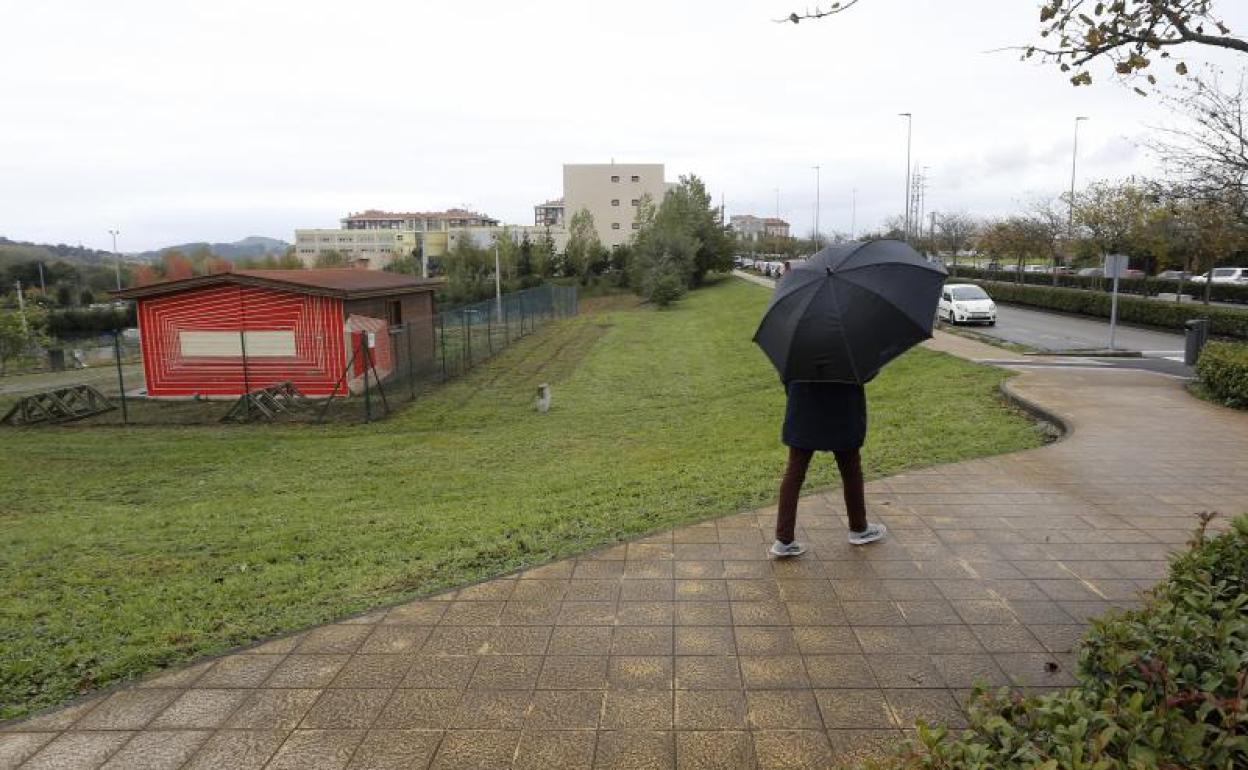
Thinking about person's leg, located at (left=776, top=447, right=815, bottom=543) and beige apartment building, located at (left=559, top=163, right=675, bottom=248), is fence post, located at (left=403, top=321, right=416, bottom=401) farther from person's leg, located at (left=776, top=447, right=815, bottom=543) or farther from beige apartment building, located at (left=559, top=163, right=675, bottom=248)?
beige apartment building, located at (left=559, top=163, right=675, bottom=248)

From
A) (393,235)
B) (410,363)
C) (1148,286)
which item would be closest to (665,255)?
(1148,286)

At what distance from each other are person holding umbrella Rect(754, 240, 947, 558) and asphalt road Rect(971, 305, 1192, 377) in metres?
12.0

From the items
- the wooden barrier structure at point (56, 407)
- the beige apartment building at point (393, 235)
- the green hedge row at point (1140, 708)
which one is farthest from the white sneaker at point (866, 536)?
the beige apartment building at point (393, 235)

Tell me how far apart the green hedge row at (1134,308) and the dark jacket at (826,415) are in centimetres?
1879

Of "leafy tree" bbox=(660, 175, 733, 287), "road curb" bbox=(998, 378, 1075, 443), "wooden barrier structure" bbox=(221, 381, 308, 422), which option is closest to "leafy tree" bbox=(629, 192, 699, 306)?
"leafy tree" bbox=(660, 175, 733, 287)

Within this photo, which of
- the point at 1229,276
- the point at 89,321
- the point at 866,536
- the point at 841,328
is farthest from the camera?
the point at 89,321

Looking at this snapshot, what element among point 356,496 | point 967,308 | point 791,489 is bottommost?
point 356,496

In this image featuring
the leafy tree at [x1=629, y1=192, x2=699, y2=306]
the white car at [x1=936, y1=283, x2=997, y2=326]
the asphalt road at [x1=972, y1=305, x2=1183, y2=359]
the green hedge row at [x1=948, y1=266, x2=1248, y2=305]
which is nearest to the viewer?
the asphalt road at [x1=972, y1=305, x2=1183, y2=359]

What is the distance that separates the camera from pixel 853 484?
4.92 m

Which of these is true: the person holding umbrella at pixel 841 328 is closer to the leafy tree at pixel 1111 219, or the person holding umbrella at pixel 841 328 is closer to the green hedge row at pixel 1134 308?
the green hedge row at pixel 1134 308

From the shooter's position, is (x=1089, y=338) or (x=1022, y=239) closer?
(x=1089, y=338)

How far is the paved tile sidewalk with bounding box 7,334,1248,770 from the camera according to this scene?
3.11 m

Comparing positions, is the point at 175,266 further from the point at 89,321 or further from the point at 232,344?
the point at 232,344

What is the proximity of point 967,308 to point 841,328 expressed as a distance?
70.4ft
